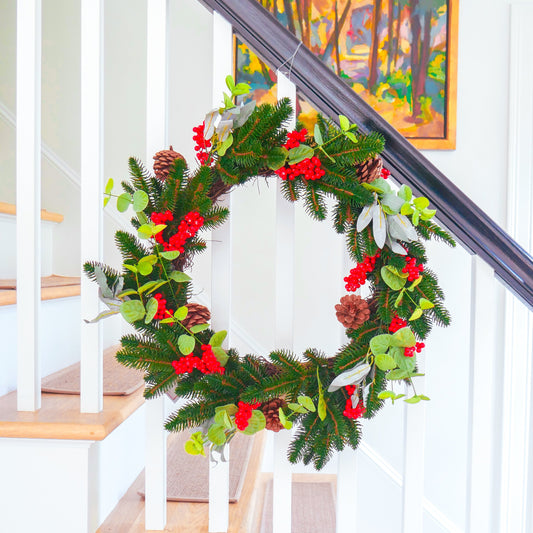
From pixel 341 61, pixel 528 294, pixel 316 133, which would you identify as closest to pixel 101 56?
pixel 316 133

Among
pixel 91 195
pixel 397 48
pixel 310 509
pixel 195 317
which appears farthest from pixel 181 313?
pixel 397 48

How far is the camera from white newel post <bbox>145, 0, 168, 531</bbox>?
773mm

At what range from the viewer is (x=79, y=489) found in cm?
74

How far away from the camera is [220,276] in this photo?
2.59 feet

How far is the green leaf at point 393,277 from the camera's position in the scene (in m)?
0.68

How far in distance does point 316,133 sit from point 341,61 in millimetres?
1403

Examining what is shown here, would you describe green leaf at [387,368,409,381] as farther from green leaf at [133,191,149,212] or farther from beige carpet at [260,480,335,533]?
beige carpet at [260,480,335,533]

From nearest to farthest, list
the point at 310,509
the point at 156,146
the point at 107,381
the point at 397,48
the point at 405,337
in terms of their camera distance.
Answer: the point at 405,337
the point at 156,146
the point at 107,381
the point at 310,509
the point at 397,48

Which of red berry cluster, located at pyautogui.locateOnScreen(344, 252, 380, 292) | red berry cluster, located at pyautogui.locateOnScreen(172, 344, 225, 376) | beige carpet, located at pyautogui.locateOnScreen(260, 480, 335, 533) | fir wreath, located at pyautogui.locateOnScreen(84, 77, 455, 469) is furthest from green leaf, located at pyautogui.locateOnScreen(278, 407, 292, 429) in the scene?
beige carpet, located at pyautogui.locateOnScreen(260, 480, 335, 533)

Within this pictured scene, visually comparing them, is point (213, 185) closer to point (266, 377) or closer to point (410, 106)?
point (266, 377)

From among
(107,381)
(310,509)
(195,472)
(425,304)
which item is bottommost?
(310,509)

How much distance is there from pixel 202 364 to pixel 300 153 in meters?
0.36

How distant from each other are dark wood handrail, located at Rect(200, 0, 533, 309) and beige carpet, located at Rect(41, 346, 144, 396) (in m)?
0.68

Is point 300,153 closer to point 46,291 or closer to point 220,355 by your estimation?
point 220,355
